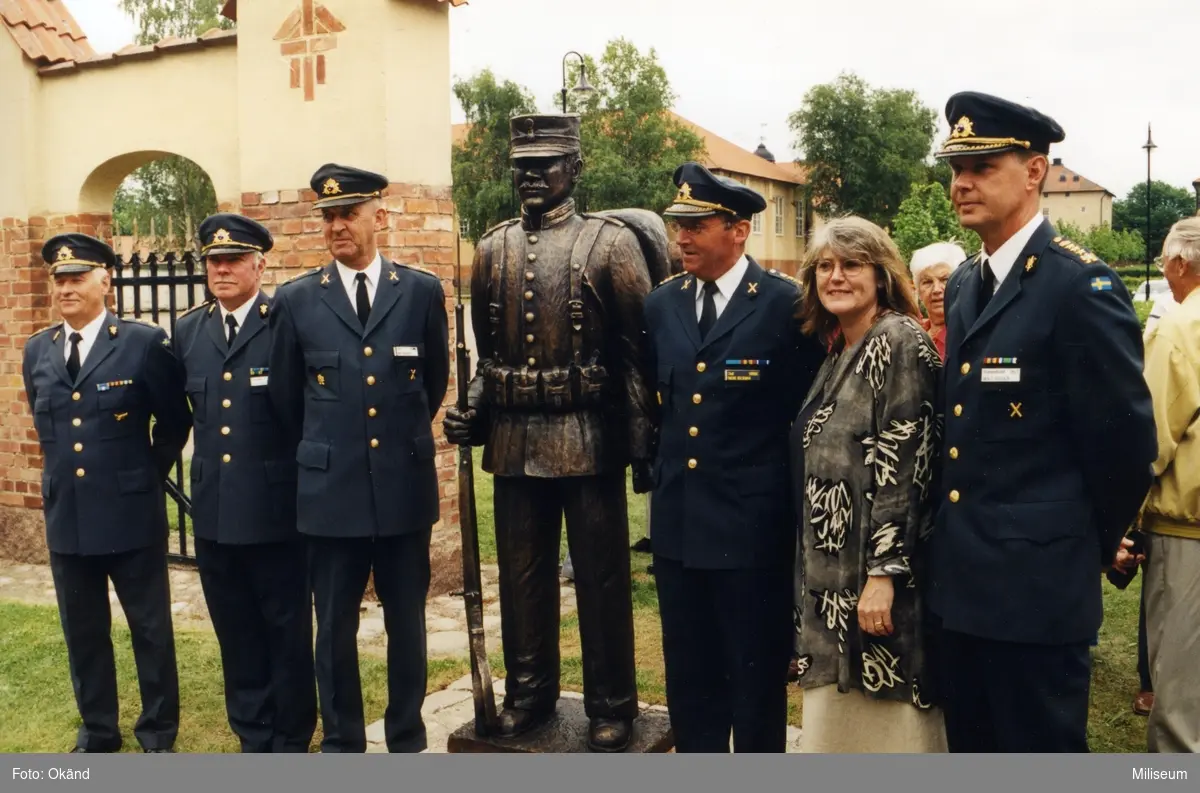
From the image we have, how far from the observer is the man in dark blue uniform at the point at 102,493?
4.53 m

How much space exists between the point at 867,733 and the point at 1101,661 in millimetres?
3220

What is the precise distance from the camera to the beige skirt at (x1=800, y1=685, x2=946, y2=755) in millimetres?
3057

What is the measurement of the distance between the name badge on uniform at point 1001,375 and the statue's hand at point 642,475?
1.34 metres

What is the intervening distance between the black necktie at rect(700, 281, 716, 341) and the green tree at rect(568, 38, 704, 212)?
105 feet

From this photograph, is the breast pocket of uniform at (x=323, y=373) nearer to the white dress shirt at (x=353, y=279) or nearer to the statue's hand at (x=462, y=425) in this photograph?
the white dress shirt at (x=353, y=279)

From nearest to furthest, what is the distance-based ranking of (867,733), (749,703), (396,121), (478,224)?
(867,733) < (749,703) < (396,121) < (478,224)

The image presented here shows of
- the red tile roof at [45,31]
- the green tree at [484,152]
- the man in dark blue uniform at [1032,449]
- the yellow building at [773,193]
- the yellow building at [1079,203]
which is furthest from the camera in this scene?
the yellow building at [773,193]

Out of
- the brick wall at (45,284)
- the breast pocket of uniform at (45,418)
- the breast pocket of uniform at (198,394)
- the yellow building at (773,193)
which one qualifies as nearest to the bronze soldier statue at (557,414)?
the breast pocket of uniform at (198,394)

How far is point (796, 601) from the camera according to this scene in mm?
3354

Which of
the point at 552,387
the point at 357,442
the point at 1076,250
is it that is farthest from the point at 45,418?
the point at 1076,250

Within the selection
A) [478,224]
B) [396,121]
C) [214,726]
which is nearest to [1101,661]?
[214,726]

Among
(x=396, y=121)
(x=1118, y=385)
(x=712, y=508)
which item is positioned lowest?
(x=712, y=508)

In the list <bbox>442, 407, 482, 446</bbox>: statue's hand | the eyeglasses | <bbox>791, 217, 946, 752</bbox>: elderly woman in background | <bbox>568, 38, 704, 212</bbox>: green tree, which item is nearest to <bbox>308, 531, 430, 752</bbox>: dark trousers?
<bbox>442, 407, 482, 446</bbox>: statue's hand

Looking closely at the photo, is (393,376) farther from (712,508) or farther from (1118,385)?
(1118,385)
